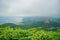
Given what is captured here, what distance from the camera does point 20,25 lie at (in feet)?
8.93

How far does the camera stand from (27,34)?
2.66 metres

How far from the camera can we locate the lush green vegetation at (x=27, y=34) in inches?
103

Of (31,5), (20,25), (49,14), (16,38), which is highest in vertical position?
(31,5)

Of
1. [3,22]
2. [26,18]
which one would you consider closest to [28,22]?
[26,18]

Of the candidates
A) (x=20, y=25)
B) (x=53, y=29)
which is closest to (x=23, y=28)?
(x=20, y=25)

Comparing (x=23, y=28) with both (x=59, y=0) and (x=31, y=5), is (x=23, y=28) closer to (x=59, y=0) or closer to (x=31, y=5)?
(x=31, y=5)

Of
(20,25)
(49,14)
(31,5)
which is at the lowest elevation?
(20,25)

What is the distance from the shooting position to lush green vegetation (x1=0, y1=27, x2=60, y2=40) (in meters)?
2.61

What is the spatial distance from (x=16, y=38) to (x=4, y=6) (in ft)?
1.96

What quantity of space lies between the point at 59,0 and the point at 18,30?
91 cm

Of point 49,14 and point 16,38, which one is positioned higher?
point 49,14

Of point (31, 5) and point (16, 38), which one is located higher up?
point (31, 5)

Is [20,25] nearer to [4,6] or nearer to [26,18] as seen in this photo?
[26,18]

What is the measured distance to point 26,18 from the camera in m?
2.73
